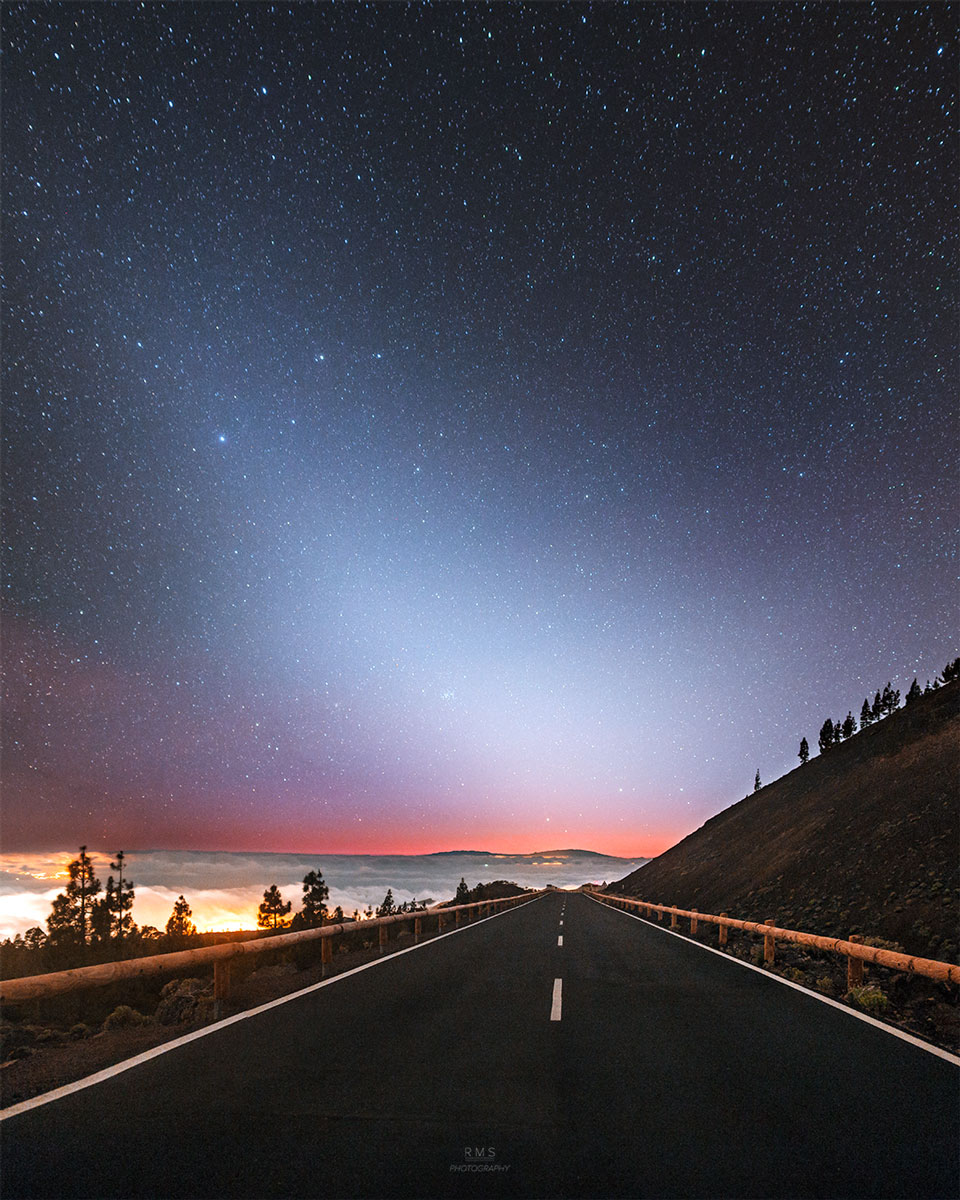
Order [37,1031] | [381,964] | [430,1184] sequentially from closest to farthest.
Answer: [430,1184], [37,1031], [381,964]

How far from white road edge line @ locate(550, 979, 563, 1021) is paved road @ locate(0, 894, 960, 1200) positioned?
60 millimetres

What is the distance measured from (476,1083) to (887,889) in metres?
29.1

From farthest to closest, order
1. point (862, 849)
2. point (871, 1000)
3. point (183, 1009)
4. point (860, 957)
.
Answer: point (862, 849) → point (860, 957) → point (871, 1000) → point (183, 1009)

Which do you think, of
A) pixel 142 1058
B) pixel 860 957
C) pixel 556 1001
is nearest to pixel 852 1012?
pixel 860 957

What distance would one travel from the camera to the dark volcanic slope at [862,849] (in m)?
25.0

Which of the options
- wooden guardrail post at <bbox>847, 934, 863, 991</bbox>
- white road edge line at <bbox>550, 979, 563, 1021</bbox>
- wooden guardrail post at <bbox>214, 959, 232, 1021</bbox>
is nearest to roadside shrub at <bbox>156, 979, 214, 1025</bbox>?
wooden guardrail post at <bbox>214, 959, 232, 1021</bbox>

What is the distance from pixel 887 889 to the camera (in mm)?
27938

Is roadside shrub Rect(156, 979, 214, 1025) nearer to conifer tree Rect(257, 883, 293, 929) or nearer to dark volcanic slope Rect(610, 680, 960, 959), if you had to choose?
dark volcanic slope Rect(610, 680, 960, 959)

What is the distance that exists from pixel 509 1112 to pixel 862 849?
36875 millimetres

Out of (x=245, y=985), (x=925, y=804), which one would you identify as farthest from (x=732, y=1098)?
(x=925, y=804)

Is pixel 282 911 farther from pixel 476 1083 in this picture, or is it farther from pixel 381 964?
pixel 476 1083

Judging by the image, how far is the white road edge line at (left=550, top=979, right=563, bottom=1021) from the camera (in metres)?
7.70

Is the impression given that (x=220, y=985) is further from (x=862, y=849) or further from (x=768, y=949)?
(x=862, y=849)

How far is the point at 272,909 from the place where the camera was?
88562mm
